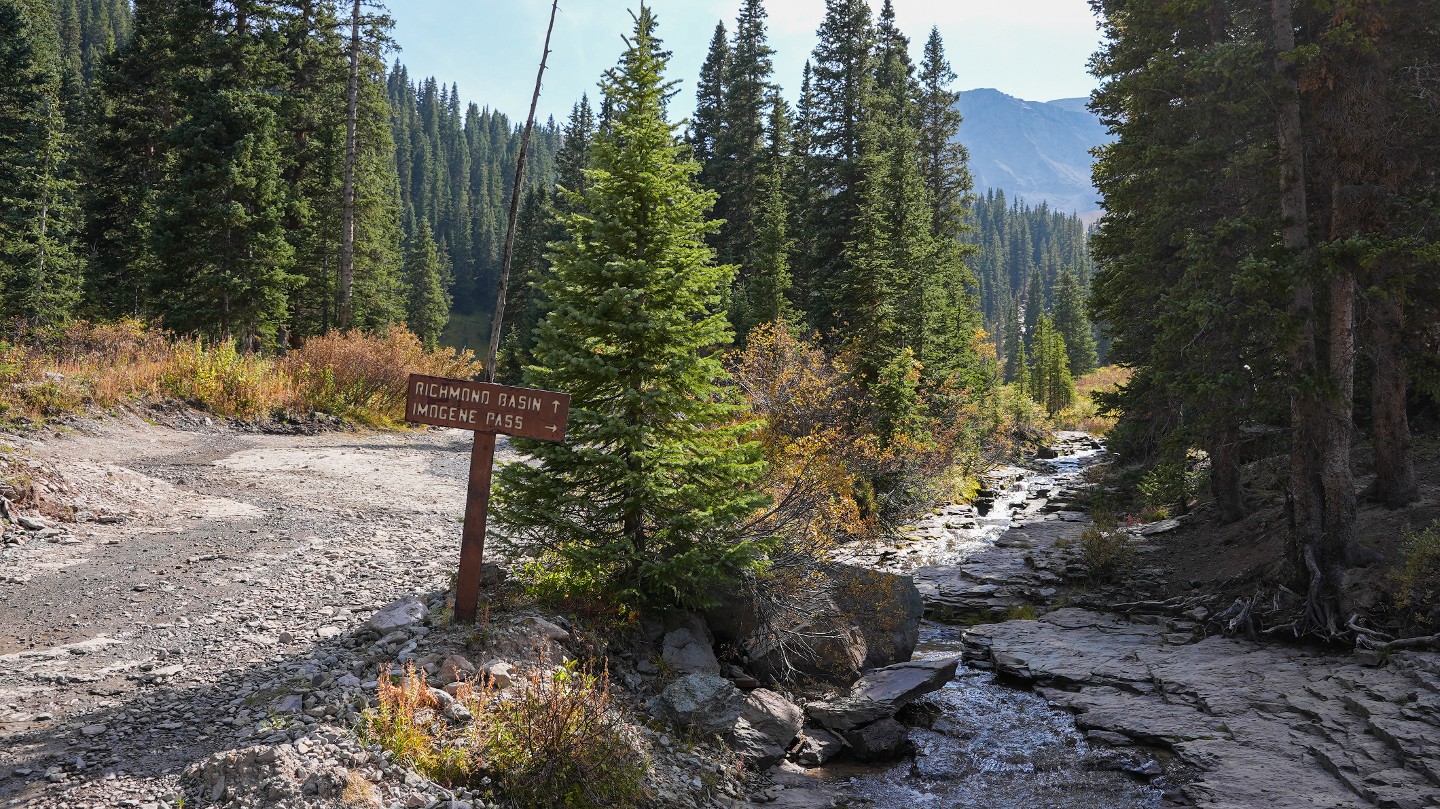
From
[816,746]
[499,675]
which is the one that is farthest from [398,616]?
[816,746]

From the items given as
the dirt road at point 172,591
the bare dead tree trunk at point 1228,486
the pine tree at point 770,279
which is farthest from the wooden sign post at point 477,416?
the pine tree at point 770,279

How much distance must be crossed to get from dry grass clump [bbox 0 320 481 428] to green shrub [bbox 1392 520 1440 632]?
2000 centimetres

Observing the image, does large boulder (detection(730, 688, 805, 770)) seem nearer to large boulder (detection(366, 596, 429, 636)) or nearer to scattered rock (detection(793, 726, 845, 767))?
scattered rock (detection(793, 726, 845, 767))

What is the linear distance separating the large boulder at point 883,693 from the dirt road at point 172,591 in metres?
4.79

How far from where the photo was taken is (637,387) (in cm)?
843

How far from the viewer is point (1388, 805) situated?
6.96 metres

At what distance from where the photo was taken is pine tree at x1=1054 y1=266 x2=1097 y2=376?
80188 millimetres

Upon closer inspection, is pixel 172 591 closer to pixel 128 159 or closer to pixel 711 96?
pixel 128 159

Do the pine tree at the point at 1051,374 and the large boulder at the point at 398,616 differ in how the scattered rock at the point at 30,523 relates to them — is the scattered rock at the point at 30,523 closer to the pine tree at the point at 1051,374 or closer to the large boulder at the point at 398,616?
the large boulder at the point at 398,616

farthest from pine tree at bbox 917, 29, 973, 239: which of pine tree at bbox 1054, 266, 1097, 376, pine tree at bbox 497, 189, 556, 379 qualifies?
pine tree at bbox 1054, 266, 1097, 376

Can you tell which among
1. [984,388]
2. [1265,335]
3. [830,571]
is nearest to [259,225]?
[830,571]

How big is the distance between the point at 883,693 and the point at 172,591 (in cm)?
790

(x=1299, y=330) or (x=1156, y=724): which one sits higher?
(x=1299, y=330)

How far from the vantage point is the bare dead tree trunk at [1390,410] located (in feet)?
41.6
